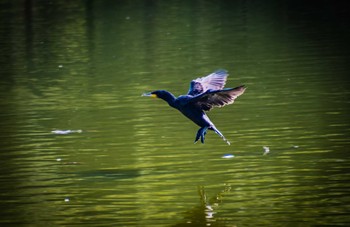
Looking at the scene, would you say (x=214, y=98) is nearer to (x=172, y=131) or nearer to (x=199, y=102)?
(x=199, y=102)

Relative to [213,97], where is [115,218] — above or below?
below

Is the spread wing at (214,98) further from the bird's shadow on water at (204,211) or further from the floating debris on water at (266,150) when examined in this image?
the floating debris on water at (266,150)

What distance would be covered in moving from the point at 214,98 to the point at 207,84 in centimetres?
97

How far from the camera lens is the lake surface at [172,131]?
32.4ft

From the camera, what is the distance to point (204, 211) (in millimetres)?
9703

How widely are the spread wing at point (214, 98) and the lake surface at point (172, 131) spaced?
0.78 meters

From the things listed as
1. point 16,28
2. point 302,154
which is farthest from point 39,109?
point 16,28

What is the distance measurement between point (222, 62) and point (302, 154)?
8849 mm

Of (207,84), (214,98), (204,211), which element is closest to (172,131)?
(207,84)

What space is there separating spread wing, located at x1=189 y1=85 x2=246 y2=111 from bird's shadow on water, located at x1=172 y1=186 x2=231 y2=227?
1023mm

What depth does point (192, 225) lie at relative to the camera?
9.22 metres

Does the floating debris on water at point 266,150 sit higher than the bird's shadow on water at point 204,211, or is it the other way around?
the bird's shadow on water at point 204,211

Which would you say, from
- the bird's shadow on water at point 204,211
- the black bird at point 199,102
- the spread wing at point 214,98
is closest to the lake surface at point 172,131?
the bird's shadow on water at point 204,211

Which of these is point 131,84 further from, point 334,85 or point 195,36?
point 195,36
